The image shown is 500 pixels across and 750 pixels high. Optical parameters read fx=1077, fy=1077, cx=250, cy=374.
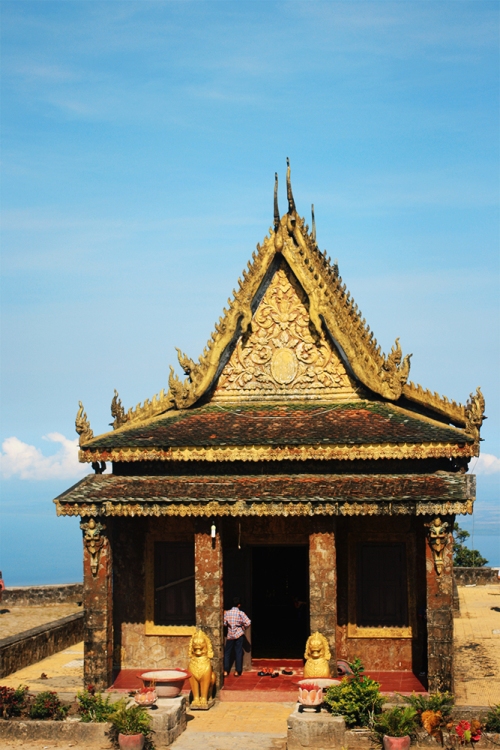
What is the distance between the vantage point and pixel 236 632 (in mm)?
22078

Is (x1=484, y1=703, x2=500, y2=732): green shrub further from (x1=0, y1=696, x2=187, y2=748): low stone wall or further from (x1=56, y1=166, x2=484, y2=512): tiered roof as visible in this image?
(x1=56, y1=166, x2=484, y2=512): tiered roof

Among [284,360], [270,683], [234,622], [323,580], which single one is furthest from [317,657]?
[284,360]

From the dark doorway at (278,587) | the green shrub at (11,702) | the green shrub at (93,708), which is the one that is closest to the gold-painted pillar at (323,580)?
the green shrub at (93,708)

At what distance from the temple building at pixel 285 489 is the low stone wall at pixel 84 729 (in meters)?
3.20

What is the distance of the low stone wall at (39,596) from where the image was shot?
3756 centimetres

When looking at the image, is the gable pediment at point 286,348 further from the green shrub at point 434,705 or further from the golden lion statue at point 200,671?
the green shrub at point 434,705

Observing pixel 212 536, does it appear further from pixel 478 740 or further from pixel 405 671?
pixel 478 740

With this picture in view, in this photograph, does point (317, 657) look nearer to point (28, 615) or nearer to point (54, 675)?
point (54, 675)

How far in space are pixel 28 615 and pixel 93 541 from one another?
→ 1474cm

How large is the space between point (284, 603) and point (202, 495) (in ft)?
26.4

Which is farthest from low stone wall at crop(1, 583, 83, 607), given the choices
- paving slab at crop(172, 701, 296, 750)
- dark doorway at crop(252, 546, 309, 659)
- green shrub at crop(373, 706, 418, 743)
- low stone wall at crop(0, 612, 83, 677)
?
green shrub at crop(373, 706, 418, 743)

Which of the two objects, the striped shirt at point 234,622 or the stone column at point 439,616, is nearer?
the stone column at point 439,616

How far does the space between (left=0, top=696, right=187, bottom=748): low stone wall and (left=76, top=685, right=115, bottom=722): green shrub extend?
193 mm

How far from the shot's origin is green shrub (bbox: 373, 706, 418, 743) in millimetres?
16953
